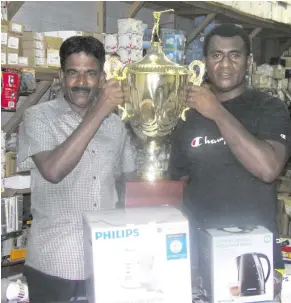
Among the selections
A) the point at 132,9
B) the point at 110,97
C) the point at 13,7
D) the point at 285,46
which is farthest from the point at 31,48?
the point at 285,46

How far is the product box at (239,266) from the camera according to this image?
0.95 metres

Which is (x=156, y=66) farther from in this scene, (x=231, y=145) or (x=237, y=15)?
(x=237, y=15)

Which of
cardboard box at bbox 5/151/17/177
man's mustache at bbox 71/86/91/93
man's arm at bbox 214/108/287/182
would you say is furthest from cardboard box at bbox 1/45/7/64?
man's arm at bbox 214/108/287/182

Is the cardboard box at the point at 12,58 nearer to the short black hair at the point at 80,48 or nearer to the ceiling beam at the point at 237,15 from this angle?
the ceiling beam at the point at 237,15

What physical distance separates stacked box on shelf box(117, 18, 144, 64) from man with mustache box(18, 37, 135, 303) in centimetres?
134

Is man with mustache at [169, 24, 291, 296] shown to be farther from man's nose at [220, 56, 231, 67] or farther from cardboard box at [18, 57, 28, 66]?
cardboard box at [18, 57, 28, 66]

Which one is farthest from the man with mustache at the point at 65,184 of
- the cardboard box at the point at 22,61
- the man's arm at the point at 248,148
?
the cardboard box at the point at 22,61

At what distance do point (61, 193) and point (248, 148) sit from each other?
492 mm

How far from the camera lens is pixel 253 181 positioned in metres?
1.14

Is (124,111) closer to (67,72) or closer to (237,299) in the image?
(67,72)

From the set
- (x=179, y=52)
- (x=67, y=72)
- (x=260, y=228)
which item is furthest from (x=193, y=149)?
(x=179, y=52)

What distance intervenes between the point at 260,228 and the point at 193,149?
0.27 m

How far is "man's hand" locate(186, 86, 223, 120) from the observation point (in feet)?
3.43

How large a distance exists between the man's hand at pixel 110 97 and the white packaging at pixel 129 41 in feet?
5.14
